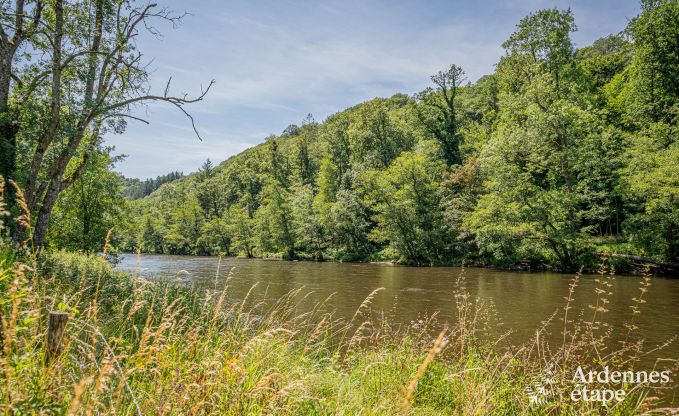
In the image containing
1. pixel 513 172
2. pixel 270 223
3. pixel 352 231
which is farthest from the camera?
pixel 270 223

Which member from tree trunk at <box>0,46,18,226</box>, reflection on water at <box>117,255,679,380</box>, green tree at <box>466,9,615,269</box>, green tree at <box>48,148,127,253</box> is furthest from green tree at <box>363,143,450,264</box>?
tree trunk at <box>0,46,18,226</box>

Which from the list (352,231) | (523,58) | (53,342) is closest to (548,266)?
(523,58)

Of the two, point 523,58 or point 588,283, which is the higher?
point 523,58

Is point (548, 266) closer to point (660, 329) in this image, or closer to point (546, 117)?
point (546, 117)

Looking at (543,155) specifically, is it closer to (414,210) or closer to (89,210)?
(414,210)

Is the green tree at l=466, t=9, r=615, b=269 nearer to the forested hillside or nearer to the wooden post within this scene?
the forested hillside

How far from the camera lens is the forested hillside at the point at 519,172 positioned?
26005 mm

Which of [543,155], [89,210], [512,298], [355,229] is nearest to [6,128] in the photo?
[89,210]

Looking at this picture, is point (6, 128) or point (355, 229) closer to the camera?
point (6, 128)

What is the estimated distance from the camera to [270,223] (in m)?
56.3

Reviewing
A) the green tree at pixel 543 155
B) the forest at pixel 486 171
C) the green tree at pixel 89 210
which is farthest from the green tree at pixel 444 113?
the green tree at pixel 89 210

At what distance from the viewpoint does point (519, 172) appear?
29875 mm

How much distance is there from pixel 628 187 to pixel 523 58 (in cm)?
1435

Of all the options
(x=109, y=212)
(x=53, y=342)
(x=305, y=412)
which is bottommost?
(x=305, y=412)
